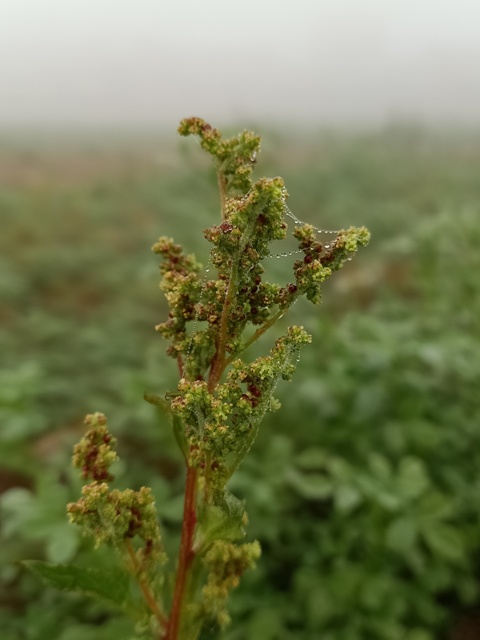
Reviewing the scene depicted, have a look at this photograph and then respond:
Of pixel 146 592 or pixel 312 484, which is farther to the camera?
pixel 312 484

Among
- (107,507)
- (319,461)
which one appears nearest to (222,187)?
(107,507)

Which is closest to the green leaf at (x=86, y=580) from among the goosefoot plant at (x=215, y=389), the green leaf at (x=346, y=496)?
the goosefoot plant at (x=215, y=389)

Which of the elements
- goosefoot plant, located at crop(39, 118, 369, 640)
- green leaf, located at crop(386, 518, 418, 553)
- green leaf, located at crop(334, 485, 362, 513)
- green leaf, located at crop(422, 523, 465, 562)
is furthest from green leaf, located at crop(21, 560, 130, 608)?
green leaf, located at crop(422, 523, 465, 562)

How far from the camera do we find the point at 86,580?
862 mm

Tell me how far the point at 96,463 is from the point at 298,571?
4.73 ft

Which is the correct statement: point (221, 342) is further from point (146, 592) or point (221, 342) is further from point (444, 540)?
point (444, 540)

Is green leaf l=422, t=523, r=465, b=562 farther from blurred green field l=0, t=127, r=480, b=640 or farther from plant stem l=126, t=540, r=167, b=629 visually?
plant stem l=126, t=540, r=167, b=629

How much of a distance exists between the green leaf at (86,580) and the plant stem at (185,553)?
0.08m

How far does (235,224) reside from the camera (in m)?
0.72

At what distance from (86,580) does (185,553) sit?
5.9 inches

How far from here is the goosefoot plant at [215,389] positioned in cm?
75

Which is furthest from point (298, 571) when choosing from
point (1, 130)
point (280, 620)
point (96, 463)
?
point (1, 130)

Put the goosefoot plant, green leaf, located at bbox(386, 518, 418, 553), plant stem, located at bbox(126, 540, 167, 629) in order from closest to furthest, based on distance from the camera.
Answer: the goosefoot plant < plant stem, located at bbox(126, 540, 167, 629) < green leaf, located at bbox(386, 518, 418, 553)

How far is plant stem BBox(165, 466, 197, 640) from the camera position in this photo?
0.84m
